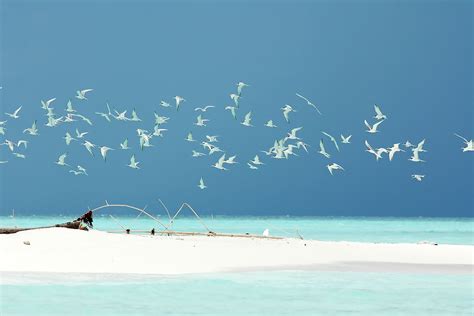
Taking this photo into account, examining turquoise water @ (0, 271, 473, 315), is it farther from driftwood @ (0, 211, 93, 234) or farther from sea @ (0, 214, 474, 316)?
driftwood @ (0, 211, 93, 234)

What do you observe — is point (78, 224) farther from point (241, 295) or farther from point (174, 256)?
point (241, 295)

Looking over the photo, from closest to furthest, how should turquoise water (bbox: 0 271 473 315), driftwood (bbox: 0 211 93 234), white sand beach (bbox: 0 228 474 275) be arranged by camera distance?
turquoise water (bbox: 0 271 473 315), white sand beach (bbox: 0 228 474 275), driftwood (bbox: 0 211 93 234)

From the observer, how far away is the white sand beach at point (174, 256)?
85.8 ft

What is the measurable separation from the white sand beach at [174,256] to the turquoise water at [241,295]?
1.68m

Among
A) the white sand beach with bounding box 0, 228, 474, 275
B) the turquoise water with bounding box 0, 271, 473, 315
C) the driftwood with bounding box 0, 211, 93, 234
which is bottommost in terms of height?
the turquoise water with bounding box 0, 271, 473, 315

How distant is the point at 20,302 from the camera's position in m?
19.9

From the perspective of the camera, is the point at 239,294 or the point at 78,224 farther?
the point at 78,224

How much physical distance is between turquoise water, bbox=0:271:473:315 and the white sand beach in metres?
1.68

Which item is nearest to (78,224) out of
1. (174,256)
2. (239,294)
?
(174,256)

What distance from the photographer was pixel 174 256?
28344mm

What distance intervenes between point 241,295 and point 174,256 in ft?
23.0

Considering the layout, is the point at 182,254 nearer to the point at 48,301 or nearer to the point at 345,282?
the point at 345,282

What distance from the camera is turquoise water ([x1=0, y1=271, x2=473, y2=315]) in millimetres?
19312

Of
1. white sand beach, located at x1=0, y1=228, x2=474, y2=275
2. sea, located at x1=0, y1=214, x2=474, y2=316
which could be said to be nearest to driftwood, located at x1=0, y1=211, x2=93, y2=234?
white sand beach, located at x1=0, y1=228, x2=474, y2=275
